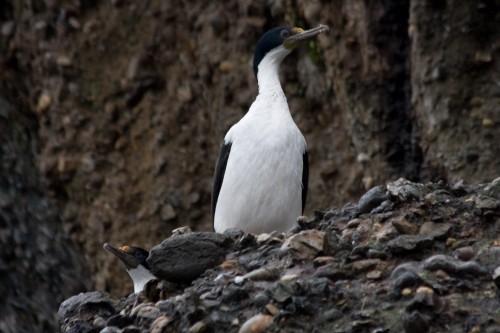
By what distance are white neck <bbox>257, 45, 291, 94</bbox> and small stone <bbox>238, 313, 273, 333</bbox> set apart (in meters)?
3.64

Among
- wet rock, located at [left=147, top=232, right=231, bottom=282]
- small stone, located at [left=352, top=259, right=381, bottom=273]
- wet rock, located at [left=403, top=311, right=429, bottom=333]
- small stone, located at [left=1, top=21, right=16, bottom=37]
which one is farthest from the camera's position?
small stone, located at [left=1, top=21, right=16, bottom=37]

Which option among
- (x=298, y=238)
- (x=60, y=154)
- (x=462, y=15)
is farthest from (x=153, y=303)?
(x=60, y=154)

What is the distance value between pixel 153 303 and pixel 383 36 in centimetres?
536

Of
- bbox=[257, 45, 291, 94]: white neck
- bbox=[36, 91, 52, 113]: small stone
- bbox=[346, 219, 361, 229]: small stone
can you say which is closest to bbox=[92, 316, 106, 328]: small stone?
bbox=[346, 219, 361, 229]: small stone

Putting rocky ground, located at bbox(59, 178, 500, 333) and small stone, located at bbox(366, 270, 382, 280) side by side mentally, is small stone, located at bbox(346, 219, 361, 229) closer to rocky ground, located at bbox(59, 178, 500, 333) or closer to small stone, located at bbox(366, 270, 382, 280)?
rocky ground, located at bbox(59, 178, 500, 333)

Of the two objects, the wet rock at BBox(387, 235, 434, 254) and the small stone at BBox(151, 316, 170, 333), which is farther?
the wet rock at BBox(387, 235, 434, 254)

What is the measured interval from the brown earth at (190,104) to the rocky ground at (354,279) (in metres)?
3.95

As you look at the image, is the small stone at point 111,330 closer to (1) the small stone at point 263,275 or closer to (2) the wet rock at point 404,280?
(1) the small stone at point 263,275

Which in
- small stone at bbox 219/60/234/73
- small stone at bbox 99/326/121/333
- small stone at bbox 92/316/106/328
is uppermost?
small stone at bbox 219/60/234/73

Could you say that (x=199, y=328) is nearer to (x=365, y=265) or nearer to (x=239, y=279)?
(x=239, y=279)

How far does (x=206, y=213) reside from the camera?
1397cm

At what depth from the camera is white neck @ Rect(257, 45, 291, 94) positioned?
980cm

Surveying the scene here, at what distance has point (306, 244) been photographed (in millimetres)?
6996

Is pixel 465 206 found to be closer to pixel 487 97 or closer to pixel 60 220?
pixel 487 97
